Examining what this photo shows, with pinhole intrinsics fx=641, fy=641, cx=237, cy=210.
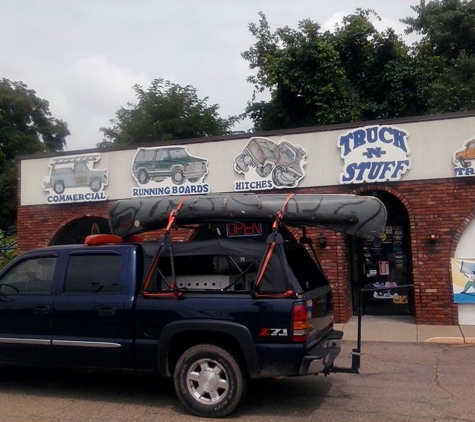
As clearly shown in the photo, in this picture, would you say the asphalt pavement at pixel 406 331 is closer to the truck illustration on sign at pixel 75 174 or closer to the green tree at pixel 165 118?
the truck illustration on sign at pixel 75 174

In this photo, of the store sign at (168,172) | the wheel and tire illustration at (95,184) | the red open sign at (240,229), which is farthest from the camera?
the wheel and tire illustration at (95,184)

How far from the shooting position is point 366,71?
24.5 meters

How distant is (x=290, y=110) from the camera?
24.5 meters

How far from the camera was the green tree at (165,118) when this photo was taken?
93.7 feet

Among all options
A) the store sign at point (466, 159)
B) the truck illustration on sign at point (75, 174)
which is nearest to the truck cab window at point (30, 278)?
the truck illustration on sign at point (75, 174)

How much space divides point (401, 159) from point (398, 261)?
89.0 inches

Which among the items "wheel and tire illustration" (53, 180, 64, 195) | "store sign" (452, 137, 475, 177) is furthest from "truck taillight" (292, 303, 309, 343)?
"wheel and tire illustration" (53, 180, 64, 195)

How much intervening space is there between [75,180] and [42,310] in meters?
8.12

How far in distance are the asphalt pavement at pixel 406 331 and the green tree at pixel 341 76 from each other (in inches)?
441

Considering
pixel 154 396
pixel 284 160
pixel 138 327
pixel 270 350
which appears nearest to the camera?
pixel 270 350

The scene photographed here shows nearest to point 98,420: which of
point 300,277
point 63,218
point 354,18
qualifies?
point 300,277

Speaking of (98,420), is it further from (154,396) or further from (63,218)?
(63,218)

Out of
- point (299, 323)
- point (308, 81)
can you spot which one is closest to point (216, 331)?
point (299, 323)

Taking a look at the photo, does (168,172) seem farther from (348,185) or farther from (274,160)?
(348,185)
